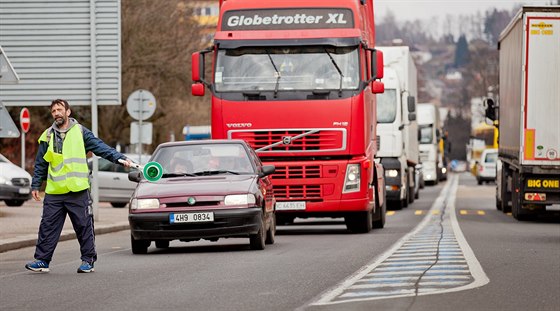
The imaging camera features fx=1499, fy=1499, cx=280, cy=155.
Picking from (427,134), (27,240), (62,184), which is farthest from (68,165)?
(427,134)

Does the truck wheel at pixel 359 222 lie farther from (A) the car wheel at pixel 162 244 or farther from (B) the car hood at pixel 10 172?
(B) the car hood at pixel 10 172

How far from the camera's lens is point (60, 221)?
16.4 metres

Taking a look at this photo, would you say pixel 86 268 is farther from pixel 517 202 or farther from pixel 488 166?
pixel 488 166

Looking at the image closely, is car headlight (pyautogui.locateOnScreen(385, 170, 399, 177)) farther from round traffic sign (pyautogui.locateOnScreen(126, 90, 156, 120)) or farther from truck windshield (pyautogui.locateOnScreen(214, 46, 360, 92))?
truck windshield (pyautogui.locateOnScreen(214, 46, 360, 92))

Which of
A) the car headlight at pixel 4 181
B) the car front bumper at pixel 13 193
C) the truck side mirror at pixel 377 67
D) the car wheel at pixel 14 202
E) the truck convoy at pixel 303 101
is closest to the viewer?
the truck convoy at pixel 303 101

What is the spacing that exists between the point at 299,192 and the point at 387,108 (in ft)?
43.9

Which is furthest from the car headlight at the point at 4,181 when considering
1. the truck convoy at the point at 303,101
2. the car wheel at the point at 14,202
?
the truck convoy at the point at 303,101

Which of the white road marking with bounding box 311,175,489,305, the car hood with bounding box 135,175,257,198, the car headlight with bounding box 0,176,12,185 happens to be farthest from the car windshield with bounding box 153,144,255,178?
the car headlight with bounding box 0,176,12,185

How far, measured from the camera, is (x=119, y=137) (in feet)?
203

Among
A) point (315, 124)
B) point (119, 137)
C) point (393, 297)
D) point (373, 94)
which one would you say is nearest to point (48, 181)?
point (393, 297)

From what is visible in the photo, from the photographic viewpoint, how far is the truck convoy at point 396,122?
123 feet

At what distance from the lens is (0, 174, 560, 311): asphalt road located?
39.2ft

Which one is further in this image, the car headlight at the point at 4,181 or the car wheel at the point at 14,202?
the car wheel at the point at 14,202

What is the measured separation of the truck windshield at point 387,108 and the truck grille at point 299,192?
1326 cm
